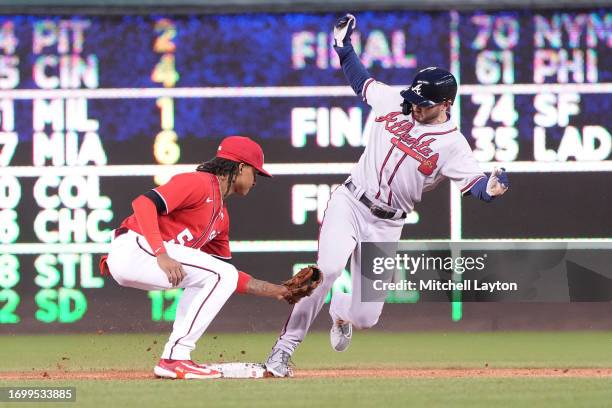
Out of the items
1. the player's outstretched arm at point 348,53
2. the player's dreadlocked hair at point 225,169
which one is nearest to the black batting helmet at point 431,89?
the player's outstretched arm at point 348,53

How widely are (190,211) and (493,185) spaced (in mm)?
1645

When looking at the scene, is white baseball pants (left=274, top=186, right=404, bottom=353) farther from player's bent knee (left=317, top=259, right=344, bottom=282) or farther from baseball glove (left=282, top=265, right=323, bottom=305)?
baseball glove (left=282, top=265, right=323, bottom=305)

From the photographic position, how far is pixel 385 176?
8.24 meters

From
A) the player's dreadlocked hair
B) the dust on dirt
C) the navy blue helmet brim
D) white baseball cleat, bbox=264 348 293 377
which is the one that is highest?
the navy blue helmet brim

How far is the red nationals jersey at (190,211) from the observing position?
734 centimetres

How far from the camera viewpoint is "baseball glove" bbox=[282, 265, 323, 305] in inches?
301

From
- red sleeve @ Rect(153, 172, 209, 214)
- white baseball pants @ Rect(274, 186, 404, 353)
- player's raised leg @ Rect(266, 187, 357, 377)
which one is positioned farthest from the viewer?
white baseball pants @ Rect(274, 186, 404, 353)

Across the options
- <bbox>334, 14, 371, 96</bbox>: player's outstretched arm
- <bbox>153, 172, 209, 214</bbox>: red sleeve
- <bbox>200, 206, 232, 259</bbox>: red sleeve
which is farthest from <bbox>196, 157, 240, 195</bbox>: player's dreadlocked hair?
<bbox>334, 14, 371, 96</bbox>: player's outstretched arm

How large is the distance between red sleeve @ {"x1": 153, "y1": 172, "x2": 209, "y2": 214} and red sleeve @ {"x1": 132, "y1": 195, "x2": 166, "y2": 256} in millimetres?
109

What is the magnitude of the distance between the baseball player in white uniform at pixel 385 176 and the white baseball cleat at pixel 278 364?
3 cm

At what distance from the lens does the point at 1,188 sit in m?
10.9

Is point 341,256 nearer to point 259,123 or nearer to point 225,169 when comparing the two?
point 225,169

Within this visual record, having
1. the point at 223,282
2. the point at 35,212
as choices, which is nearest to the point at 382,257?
the point at 223,282

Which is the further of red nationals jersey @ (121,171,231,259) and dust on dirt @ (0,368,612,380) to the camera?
dust on dirt @ (0,368,612,380)
